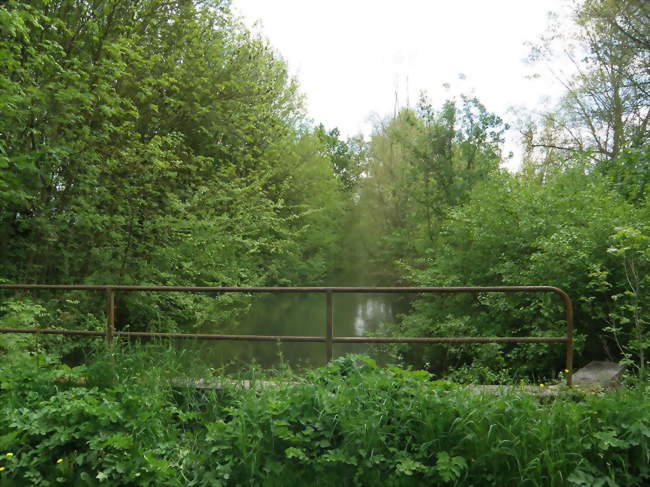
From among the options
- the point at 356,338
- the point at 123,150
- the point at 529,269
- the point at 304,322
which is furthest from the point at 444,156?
the point at 356,338

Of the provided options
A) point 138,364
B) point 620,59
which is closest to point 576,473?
point 138,364

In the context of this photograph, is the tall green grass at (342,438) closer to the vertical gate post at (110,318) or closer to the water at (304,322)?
the vertical gate post at (110,318)

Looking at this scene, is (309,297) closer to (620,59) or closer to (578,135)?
(578,135)

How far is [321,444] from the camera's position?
10.0ft

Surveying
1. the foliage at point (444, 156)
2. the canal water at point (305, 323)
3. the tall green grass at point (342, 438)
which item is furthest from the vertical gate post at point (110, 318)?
the foliage at point (444, 156)

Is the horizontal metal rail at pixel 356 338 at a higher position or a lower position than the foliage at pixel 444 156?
lower

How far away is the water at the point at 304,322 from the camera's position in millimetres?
12906

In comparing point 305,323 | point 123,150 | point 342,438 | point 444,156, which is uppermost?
point 444,156

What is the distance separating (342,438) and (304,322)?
49.5 ft

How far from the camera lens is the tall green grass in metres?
2.94

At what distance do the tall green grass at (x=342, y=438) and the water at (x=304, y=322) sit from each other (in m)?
7.45

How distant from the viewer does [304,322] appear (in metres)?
18.2

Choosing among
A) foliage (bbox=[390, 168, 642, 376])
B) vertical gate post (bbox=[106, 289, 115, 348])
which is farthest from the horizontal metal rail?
foliage (bbox=[390, 168, 642, 376])

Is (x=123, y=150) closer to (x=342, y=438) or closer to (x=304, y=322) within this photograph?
(x=342, y=438)
